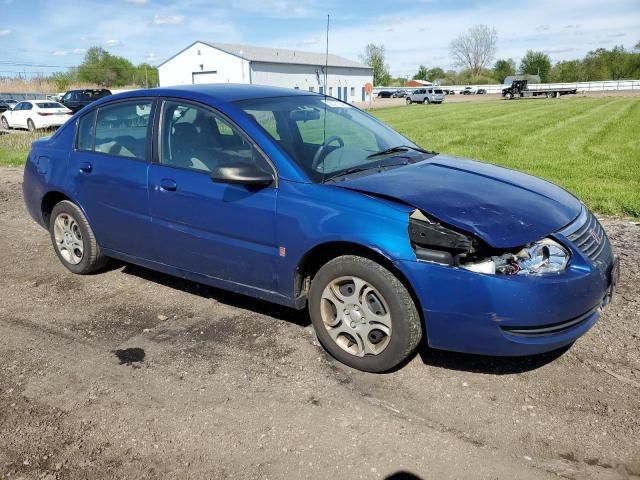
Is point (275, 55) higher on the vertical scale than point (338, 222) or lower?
higher

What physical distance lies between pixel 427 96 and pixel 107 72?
5934 cm

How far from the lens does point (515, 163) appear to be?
38.9ft

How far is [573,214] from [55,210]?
437cm

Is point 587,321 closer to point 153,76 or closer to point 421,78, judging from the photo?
point 153,76

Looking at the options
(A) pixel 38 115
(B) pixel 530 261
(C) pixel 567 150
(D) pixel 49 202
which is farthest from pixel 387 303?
(A) pixel 38 115

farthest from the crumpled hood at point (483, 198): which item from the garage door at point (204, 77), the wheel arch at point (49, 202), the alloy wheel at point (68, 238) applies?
the garage door at point (204, 77)

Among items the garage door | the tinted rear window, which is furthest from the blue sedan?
the garage door

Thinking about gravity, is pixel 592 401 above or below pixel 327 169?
below

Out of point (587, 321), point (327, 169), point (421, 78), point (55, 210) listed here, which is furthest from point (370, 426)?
point (421, 78)

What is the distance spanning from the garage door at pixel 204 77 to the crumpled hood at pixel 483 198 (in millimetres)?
54751

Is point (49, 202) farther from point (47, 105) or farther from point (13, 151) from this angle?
point (47, 105)

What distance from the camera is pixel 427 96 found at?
5669 centimetres

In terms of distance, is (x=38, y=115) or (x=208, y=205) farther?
(x=38, y=115)

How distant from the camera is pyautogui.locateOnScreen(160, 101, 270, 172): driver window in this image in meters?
3.97
